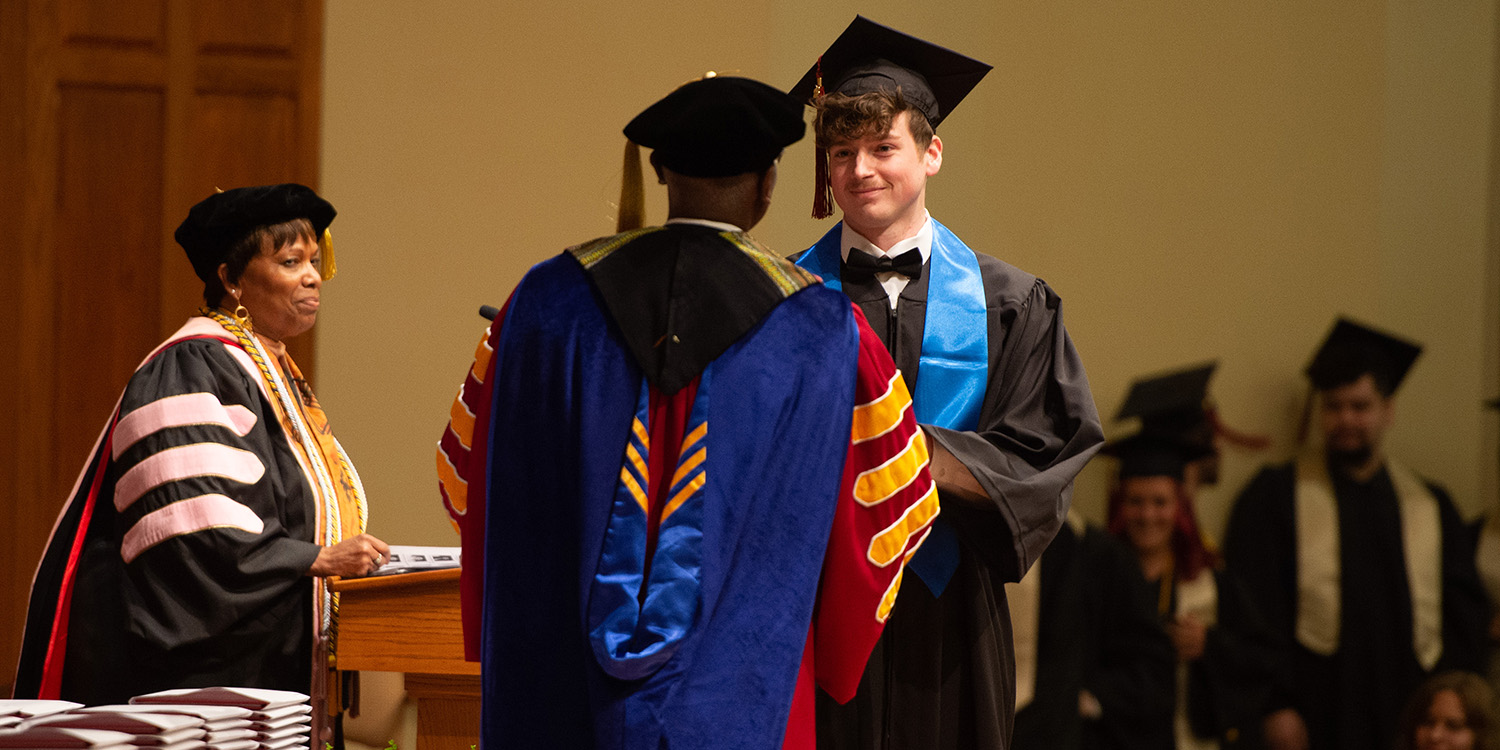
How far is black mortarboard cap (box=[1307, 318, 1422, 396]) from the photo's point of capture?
211 inches

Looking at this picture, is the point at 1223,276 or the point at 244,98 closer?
the point at 244,98

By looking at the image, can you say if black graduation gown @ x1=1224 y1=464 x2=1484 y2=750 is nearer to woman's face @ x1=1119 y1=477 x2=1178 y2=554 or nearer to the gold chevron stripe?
woman's face @ x1=1119 y1=477 x2=1178 y2=554

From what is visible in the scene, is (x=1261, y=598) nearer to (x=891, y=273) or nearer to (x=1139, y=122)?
(x=1139, y=122)

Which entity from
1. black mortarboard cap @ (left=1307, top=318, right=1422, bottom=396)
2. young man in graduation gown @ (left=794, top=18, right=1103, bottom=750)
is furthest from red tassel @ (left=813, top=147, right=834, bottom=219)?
black mortarboard cap @ (left=1307, top=318, right=1422, bottom=396)

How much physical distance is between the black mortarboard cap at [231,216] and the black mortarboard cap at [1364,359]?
4.06m

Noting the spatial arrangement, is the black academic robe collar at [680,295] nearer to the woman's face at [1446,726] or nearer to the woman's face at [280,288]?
the woman's face at [280,288]

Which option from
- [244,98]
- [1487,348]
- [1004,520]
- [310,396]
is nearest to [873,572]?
[1004,520]

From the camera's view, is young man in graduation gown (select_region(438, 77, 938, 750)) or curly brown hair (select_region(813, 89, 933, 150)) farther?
curly brown hair (select_region(813, 89, 933, 150))

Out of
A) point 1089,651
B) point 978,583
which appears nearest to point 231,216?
point 978,583

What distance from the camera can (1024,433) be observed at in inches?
87.2

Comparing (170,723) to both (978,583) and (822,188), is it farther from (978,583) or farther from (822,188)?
(822,188)

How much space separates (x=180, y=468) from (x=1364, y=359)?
4.51 meters

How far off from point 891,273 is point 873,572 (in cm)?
70

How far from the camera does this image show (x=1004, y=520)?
2.12 metres
